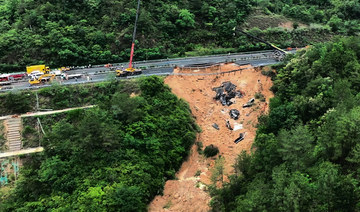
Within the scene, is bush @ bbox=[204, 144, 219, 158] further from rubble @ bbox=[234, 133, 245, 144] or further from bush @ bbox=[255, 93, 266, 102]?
bush @ bbox=[255, 93, 266, 102]

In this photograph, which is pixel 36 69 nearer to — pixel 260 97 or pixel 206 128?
pixel 206 128

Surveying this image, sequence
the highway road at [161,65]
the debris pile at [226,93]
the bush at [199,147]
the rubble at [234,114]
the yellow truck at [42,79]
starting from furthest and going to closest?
the debris pile at [226,93] → the rubble at [234,114] → the highway road at [161,65] → the yellow truck at [42,79] → the bush at [199,147]

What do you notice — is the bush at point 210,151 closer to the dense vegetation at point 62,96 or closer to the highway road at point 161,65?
the dense vegetation at point 62,96

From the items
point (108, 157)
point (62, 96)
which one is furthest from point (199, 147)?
point (62, 96)

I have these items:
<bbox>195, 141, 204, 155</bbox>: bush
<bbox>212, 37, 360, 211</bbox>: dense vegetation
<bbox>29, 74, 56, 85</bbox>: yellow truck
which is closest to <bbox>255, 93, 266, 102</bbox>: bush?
<bbox>212, 37, 360, 211</bbox>: dense vegetation

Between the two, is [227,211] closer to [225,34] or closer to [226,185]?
[226,185]

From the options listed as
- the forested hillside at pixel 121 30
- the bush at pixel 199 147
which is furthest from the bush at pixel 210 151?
the forested hillside at pixel 121 30
